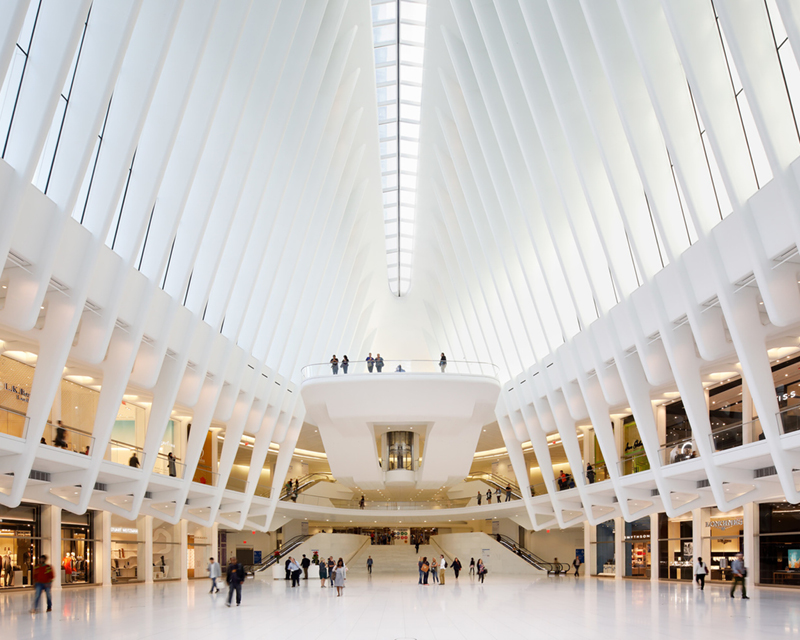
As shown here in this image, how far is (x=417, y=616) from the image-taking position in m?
16.2

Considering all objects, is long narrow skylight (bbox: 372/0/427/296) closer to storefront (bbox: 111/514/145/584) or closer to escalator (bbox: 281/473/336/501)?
escalator (bbox: 281/473/336/501)

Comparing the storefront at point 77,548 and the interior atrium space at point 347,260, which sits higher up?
the interior atrium space at point 347,260

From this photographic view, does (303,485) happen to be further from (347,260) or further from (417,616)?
(417,616)

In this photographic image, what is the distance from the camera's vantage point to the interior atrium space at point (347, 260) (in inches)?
581

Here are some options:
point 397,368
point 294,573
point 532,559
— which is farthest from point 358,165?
point 532,559

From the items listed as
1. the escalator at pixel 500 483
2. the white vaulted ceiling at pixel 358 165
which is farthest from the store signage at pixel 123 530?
the escalator at pixel 500 483

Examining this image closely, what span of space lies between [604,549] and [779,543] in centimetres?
1513

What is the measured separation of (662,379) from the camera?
21.8m

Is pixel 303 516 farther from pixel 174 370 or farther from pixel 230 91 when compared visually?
pixel 230 91

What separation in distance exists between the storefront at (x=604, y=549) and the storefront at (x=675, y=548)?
5259 mm

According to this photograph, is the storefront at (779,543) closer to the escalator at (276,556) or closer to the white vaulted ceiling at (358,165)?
the white vaulted ceiling at (358,165)

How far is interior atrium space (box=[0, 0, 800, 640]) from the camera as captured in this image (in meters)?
14.8

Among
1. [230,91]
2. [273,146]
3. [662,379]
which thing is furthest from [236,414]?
[662,379]

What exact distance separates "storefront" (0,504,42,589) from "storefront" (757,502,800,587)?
83.0ft
